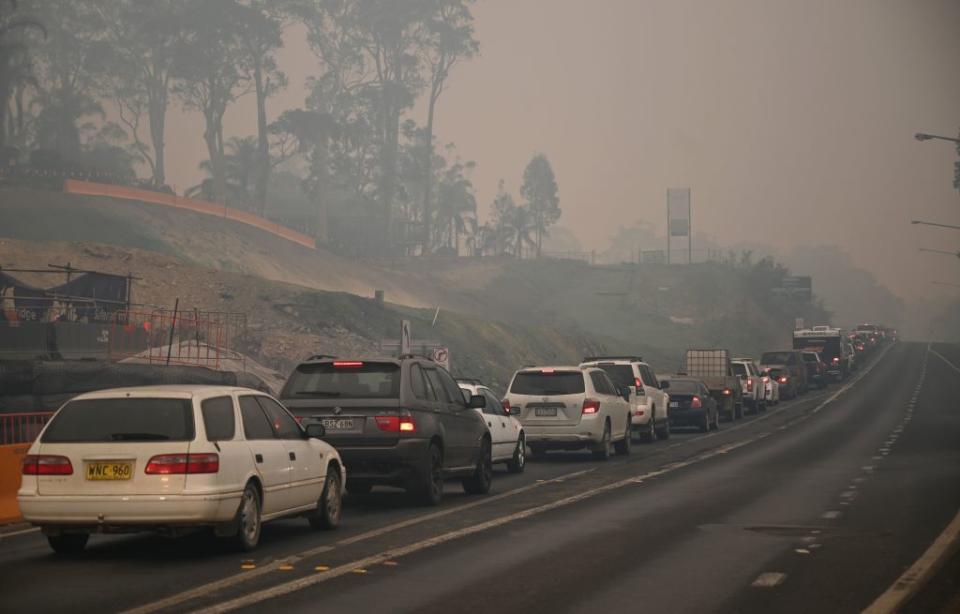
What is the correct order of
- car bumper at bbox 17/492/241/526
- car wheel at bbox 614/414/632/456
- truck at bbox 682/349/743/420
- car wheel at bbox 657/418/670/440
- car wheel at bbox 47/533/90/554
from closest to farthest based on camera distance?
car bumper at bbox 17/492/241/526 < car wheel at bbox 47/533/90/554 < car wheel at bbox 614/414/632/456 < car wheel at bbox 657/418/670/440 < truck at bbox 682/349/743/420

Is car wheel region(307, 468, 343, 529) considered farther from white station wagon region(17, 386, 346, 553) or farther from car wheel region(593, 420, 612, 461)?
car wheel region(593, 420, 612, 461)

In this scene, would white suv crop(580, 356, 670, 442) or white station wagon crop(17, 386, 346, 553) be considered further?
white suv crop(580, 356, 670, 442)

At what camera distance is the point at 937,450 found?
28516 mm

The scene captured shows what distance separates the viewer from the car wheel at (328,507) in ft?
48.8

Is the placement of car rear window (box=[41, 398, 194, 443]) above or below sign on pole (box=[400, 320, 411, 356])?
below

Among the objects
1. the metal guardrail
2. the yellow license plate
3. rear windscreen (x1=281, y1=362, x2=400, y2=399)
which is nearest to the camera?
the yellow license plate

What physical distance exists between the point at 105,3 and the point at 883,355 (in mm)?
75552

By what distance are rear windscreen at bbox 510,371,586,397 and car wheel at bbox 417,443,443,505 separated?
8980mm

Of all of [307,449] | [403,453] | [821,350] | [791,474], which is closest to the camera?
[307,449]

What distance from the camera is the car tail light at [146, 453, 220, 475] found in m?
12.2

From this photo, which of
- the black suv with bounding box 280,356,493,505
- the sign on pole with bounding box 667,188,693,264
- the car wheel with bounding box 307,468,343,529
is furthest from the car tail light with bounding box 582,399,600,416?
the sign on pole with bounding box 667,188,693,264

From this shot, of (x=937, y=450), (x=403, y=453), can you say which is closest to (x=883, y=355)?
(x=937, y=450)

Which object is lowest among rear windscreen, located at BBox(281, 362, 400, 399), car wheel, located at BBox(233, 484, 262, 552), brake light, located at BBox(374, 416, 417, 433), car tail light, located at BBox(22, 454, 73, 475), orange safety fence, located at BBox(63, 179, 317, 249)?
car wheel, located at BBox(233, 484, 262, 552)

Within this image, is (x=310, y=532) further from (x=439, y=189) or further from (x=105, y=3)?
(x=439, y=189)
